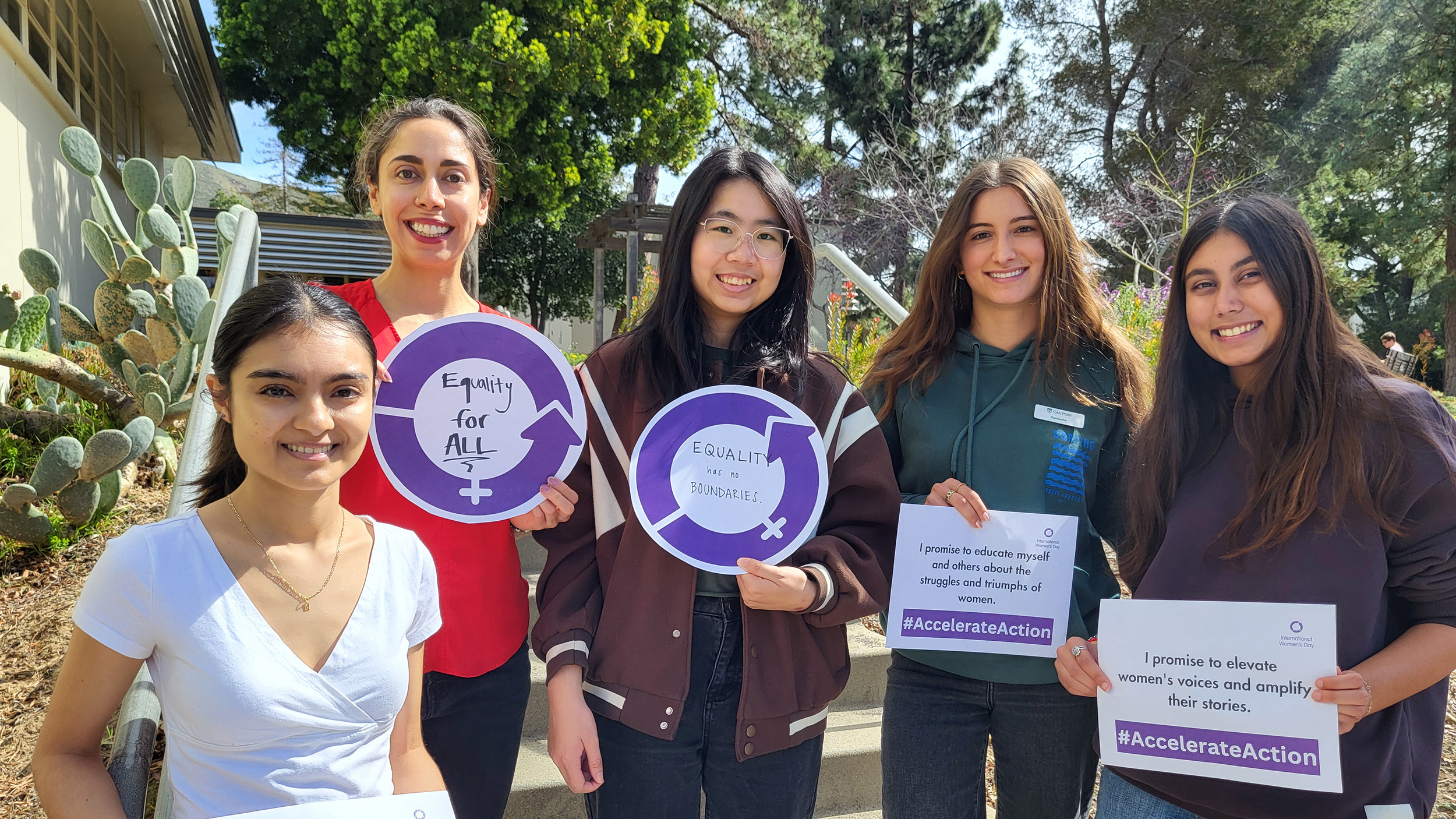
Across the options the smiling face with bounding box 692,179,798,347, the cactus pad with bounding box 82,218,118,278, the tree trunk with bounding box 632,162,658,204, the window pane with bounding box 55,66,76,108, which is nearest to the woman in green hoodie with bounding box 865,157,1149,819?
the smiling face with bounding box 692,179,798,347

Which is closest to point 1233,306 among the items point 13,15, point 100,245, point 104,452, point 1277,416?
point 1277,416

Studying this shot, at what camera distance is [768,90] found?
1956 cm

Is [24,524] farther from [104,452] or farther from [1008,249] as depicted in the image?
[1008,249]

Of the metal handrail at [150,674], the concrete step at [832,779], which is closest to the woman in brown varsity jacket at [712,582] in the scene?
the metal handrail at [150,674]

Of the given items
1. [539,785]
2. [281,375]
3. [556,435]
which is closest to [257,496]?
[281,375]

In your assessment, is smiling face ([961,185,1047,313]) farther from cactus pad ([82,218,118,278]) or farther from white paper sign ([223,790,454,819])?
cactus pad ([82,218,118,278])

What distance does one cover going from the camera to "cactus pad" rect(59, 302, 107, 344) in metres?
4.73

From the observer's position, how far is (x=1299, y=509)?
168 centimetres

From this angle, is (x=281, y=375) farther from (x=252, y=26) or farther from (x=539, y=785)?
(x=252, y=26)

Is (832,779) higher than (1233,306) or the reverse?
the reverse

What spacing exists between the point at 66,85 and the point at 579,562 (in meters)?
9.73

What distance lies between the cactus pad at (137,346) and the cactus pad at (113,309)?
0.19 feet

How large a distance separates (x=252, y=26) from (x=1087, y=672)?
16792 millimetres

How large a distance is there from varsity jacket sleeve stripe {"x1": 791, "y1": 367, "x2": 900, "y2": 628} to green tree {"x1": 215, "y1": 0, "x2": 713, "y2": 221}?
506 inches
